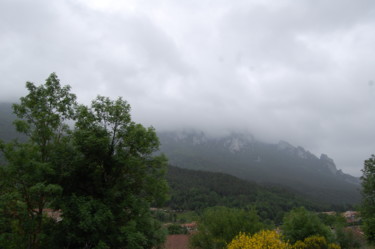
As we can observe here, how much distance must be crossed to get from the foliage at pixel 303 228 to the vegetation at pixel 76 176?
12444mm

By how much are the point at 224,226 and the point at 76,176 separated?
54.9 ft

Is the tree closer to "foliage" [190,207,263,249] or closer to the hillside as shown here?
"foliage" [190,207,263,249]

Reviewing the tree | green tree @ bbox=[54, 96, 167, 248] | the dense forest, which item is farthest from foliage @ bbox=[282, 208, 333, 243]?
green tree @ bbox=[54, 96, 167, 248]

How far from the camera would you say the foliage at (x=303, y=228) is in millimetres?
20062

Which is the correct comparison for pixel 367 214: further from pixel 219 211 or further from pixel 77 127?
pixel 77 127

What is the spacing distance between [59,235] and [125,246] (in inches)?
102

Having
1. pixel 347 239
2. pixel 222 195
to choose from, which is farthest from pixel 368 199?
pixel 222 195

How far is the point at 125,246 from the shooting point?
36.5 feet

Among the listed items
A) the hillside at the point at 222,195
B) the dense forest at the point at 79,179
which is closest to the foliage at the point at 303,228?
the dense forest at the point at 79,179

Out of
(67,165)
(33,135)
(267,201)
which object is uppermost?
(33,135)

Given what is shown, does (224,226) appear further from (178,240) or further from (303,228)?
(178,240)

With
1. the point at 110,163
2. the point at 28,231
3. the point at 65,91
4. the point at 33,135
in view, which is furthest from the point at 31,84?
the point at 28,231

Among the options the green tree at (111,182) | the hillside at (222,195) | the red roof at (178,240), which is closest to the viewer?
the green tree at (111,182)

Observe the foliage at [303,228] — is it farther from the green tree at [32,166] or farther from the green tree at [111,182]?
the green tree at [32,166]
